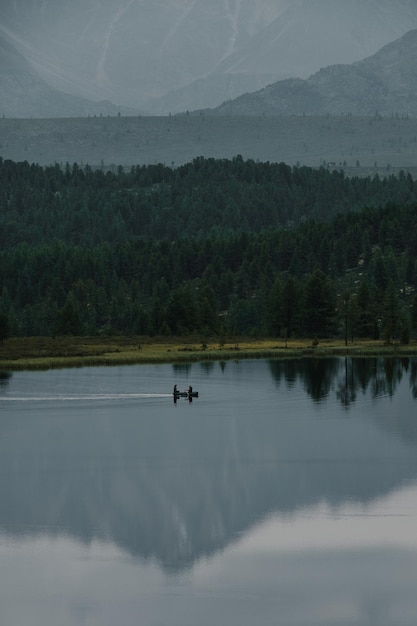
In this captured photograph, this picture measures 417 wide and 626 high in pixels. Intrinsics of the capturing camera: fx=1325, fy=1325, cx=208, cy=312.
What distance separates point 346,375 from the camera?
462ft

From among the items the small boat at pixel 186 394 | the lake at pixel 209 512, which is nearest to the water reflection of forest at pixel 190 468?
the lake at pixel 209 512

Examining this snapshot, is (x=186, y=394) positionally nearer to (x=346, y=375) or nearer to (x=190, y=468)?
(x=346, y=375)

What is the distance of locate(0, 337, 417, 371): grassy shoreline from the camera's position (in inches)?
6334

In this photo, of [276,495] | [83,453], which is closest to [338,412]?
[83,453]

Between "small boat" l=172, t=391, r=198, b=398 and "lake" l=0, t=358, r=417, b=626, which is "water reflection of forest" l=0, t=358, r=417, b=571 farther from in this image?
"small boat" l=172, t=391, r=198, b=398

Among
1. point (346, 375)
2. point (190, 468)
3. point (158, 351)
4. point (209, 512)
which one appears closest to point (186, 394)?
point (346, 375)

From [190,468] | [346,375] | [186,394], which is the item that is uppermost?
[346,375]

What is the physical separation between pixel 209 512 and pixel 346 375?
3158 inches

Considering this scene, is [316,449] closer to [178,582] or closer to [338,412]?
[338,412]

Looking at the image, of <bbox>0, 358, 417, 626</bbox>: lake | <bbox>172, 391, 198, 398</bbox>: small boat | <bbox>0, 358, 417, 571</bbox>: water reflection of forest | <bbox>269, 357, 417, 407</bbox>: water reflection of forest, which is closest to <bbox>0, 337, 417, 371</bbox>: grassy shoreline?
<bbox>269, 357, 417, 407</bbox>: water reflection of forest

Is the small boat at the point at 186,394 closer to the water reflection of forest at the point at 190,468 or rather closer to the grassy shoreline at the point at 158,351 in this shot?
the water reflection of forest at the point at 190,468

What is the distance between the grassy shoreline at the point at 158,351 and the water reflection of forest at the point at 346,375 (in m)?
5.63

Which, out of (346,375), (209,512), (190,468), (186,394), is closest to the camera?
(209,512)

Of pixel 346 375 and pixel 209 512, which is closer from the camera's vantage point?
pixel 209 512
